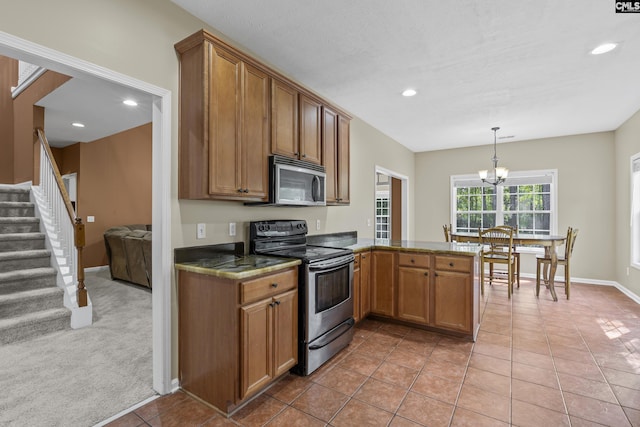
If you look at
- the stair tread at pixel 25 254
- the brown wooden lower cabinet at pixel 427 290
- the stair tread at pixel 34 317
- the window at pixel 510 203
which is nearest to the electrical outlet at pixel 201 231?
the brown wooden lower cabinet at pixel 427 290

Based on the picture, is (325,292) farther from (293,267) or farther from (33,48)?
(33,48)

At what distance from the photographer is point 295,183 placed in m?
2.83

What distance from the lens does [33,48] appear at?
159cm

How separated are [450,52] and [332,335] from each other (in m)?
2.72

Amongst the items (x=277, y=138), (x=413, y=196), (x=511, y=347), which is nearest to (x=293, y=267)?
(x=277, y=138)

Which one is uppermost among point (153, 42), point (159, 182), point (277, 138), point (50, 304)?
point (153, 42)

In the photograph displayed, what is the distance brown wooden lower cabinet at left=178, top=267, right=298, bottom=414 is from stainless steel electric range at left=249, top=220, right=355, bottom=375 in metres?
0.10

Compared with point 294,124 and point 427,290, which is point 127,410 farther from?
point 427,290

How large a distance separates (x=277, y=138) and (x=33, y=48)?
5.10 ft

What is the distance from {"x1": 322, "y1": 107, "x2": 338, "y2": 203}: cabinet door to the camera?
10.8 feet

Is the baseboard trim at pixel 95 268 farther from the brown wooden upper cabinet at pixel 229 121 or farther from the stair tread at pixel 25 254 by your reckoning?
the brown wooden upper cabinet at pixel 229 121

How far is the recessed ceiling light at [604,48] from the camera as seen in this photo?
2.67m

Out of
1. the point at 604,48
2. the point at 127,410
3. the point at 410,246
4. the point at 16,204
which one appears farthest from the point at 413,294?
the point at 16,204

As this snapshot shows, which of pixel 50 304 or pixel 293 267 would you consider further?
pixel 50 304
